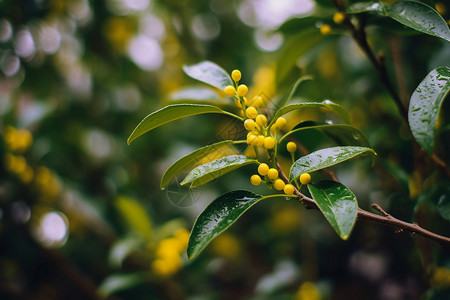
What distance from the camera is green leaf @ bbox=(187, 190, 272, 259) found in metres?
0.49

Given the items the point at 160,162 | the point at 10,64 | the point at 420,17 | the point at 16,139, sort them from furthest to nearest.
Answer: the point at 10,64 → the point at 160,162 → the point at 16,139 → the point at 420,17

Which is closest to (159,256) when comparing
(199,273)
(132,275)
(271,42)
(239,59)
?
(132,275)

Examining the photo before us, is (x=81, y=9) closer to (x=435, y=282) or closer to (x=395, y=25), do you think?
(x=395, y=25)

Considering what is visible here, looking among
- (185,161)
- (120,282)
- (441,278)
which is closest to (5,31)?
(120,282)

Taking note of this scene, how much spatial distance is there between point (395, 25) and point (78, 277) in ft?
4.31

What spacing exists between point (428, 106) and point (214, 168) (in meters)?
0.31

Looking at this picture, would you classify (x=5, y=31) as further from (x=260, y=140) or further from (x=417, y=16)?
(x=417, y=16)

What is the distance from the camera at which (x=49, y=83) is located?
1.70 metres

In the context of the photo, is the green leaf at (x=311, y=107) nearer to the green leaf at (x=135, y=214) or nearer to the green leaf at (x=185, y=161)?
the green leaf at (x=185, y=161)

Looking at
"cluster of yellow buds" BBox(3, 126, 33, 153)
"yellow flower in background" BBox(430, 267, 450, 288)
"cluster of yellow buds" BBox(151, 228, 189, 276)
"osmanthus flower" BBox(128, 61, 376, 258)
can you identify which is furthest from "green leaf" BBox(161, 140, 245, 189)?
"cluster of yellow buds" BBox(3, 126, 33, 153)

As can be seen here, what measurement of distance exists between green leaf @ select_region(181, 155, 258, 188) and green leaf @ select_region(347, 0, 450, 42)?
1.11 feet

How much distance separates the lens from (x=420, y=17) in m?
0.57

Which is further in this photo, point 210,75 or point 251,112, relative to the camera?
point 210,75

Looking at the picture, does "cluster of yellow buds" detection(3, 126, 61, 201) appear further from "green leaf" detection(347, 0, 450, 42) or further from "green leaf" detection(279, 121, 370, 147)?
"green leaf" detection(347, 0, 450, 42)
